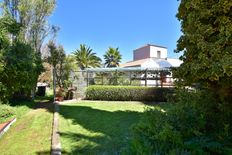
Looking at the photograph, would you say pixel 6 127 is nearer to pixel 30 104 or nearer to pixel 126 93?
pixel 30 104

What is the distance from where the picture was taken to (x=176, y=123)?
4.41 m

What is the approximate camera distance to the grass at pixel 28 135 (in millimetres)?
6511

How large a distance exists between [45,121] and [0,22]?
5.60m

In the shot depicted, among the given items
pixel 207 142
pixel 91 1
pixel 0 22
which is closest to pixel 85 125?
pixel 207 142

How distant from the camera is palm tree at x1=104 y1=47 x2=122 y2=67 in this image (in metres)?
48.8

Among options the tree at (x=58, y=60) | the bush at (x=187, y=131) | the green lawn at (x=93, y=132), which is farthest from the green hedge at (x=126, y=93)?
the bush at (x=187, y=131)

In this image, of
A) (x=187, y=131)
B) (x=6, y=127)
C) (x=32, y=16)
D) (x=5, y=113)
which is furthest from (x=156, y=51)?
(x=187, y=131)

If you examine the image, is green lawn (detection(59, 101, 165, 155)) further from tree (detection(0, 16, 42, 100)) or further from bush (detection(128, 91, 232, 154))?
tree (detection(0, 16, 42, 100))

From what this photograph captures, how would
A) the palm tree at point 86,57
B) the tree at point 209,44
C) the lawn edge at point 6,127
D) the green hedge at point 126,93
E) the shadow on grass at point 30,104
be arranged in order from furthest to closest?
the palm tree at point 86,57 < the green hedge at point 126,93 < the shadow on grass at point 30,104 < the lawn edge at point 6,127 < the tree at point 209,44

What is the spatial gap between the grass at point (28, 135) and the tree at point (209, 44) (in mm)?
3985

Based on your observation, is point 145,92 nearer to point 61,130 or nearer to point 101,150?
point 61,130

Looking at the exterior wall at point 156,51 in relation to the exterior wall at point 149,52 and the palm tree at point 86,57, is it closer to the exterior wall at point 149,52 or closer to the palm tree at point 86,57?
the exterior wall at point 149,52

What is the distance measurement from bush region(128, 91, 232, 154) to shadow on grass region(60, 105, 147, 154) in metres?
0.71

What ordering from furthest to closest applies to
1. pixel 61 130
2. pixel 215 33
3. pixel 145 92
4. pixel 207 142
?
pixel 145 92
pixel 61 130
pixel 215 33
pixel 207 142
